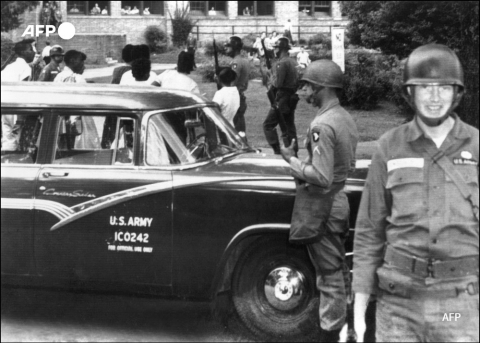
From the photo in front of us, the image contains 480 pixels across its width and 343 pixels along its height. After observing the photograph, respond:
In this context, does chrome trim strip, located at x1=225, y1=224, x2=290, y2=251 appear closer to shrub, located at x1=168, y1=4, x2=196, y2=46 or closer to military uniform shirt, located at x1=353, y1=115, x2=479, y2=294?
military uniform shirt, located at x1=353, y1=115, x2=479, y2=294

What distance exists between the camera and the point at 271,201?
6188 millimetres

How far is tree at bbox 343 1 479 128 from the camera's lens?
7473 millimetres

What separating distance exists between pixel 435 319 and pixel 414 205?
490 millimetres

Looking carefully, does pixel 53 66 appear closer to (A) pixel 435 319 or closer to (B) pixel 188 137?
(B) pixel 188 137

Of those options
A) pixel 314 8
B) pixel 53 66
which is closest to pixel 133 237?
pixel 53 66

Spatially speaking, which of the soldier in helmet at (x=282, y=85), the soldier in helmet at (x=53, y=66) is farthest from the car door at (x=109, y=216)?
the soldier in helmet at (x=282, y=85)

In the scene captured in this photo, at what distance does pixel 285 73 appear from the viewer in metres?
12.4

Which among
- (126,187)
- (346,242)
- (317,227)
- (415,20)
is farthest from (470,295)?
(415,20)

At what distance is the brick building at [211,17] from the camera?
4162 centimetres

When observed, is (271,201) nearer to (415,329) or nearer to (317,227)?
(317,227)

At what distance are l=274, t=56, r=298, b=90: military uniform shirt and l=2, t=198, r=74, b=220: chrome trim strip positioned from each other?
645 cm

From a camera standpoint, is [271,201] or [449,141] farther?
[271,201]

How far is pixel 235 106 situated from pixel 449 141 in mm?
6391

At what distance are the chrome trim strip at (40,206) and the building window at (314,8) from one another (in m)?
39.2
